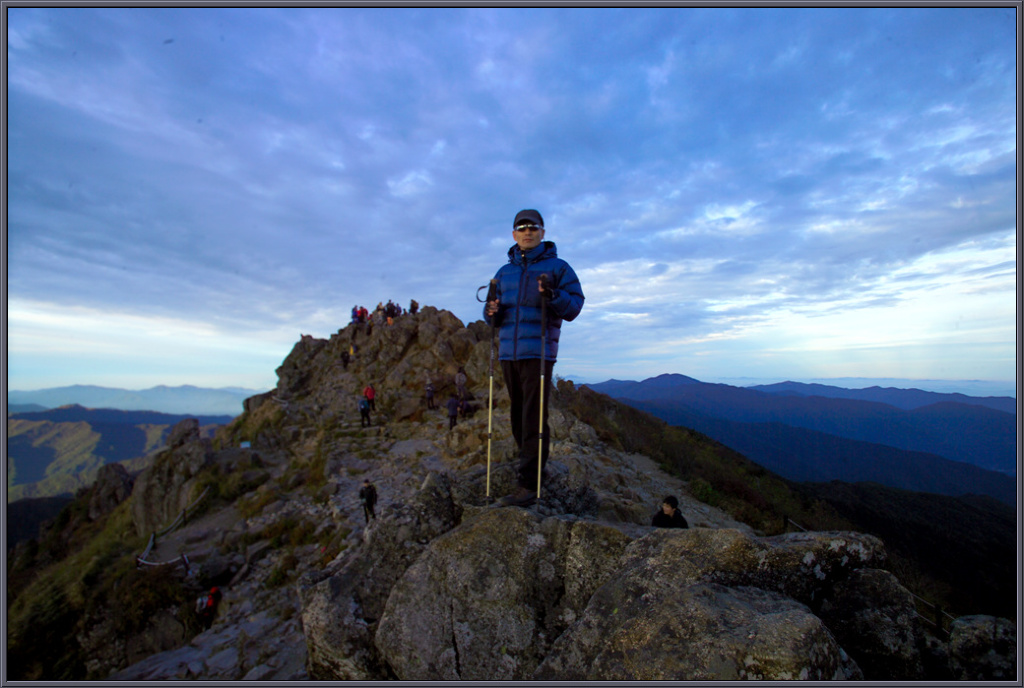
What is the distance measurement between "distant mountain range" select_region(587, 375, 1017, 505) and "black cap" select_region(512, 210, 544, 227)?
3238 centimetres

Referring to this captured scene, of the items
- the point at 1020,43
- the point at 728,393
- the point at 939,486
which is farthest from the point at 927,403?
the point at 1020,43

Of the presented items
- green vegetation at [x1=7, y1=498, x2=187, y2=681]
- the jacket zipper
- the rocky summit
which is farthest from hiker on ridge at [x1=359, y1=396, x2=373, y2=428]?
the jacket zipper

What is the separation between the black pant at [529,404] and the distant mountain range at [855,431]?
3205cm

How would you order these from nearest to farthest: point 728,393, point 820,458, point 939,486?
1. point 939,486
2. point 820,458
3. point 728,393

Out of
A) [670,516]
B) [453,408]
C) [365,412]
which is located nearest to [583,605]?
[670,516]

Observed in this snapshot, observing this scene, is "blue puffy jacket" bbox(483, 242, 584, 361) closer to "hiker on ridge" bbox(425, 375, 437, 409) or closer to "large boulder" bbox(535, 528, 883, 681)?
"large boulder" bbox(535, 528, 883, 681)

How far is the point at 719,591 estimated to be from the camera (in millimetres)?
2906

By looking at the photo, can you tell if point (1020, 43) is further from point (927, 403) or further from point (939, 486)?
point (927, 403)

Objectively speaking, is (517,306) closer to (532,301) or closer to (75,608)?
(532,301)

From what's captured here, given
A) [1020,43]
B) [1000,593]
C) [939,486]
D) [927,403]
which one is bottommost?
[939,486]

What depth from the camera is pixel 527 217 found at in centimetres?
493

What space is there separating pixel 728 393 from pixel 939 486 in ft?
92.5

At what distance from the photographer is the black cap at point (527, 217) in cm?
492

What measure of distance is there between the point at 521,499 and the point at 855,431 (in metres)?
106
